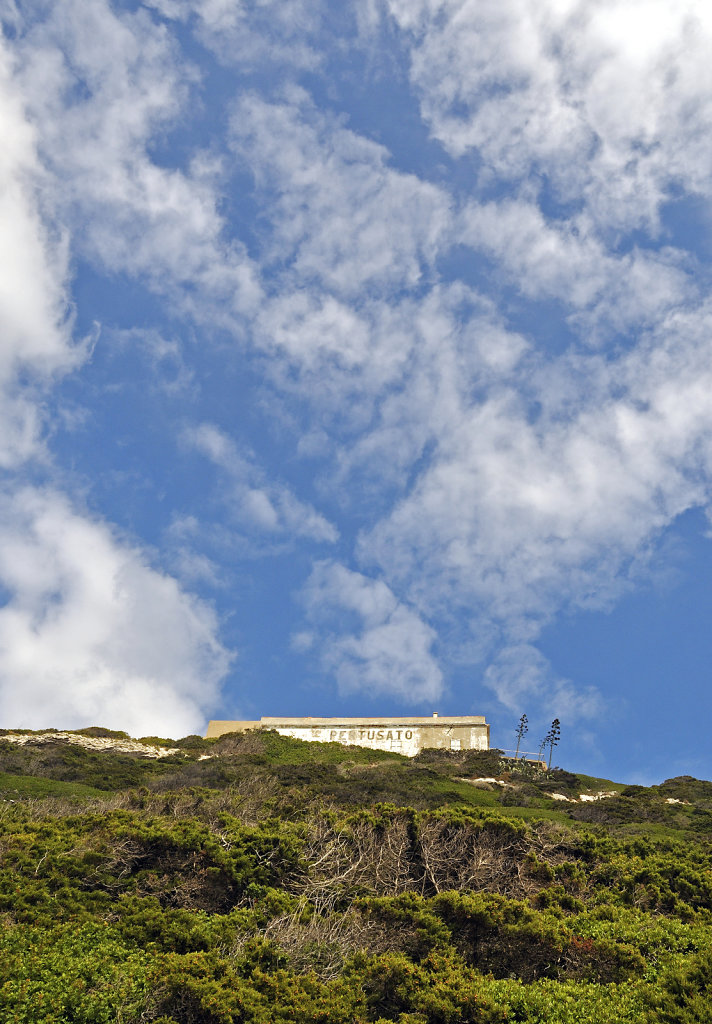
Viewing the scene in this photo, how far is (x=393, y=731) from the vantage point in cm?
5416

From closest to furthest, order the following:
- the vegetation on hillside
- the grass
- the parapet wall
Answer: the vegetation on hillside < the grass < the parapet wall

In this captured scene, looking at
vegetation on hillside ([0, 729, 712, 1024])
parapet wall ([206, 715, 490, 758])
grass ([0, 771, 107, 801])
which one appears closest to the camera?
vegetation on hillside ([0, 729, 712, 1024])

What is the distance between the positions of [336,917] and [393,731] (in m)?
40.8

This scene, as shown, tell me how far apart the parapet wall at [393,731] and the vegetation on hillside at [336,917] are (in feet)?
95.3

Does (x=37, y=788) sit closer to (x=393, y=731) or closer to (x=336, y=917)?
(x=336, y=917)

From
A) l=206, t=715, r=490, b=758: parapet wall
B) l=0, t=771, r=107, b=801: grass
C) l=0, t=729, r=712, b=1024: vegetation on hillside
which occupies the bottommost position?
l=0, t=729, r=712, b=1024: vegetation on hillside

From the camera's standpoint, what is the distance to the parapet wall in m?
52.9

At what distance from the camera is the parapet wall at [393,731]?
5291 cm

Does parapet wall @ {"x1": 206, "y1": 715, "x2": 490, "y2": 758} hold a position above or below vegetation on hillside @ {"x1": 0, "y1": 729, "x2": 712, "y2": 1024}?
above

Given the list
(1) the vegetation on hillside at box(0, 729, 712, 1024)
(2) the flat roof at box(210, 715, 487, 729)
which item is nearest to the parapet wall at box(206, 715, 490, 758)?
(2) the flat roof at box(210, 715, 487, 729)

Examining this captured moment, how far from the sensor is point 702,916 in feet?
50.5

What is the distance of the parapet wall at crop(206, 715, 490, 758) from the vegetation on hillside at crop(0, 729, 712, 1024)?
Result: 29.1 metres

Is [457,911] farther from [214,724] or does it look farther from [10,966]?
[214,724]

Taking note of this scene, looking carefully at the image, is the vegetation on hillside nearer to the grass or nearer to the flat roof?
the grass
